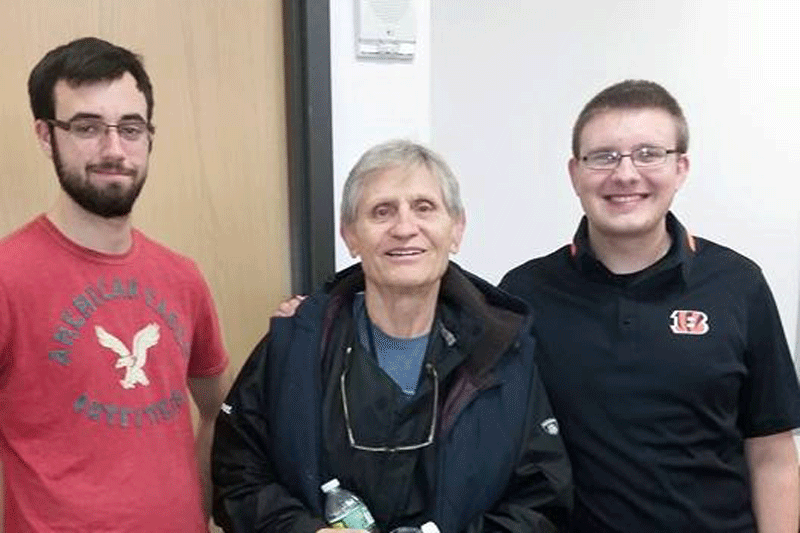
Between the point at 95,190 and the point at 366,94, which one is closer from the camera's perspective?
the point at 95,190

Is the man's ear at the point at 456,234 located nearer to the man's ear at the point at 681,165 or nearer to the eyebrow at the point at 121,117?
the man's ear at the point at 681,165

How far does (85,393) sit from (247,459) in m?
0.32

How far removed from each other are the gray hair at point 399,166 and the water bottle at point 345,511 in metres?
0.49

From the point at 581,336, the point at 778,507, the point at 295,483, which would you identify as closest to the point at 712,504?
the point at 778,507

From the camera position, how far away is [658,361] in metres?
1.50

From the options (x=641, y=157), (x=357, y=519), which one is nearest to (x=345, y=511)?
(x=357, y=519)

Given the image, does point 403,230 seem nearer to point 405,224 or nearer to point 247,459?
point 405,224

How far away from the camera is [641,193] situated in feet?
4.94

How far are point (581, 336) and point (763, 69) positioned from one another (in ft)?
6.43

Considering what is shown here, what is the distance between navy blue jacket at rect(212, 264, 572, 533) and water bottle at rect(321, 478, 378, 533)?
2 centimetres

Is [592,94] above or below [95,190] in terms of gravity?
above

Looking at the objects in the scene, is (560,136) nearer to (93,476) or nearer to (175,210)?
(175,210)

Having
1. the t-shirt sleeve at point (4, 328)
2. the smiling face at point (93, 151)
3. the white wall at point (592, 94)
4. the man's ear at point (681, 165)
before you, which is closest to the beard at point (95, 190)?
the smiling face at point (93, 151)

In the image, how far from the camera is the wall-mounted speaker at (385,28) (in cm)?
208
